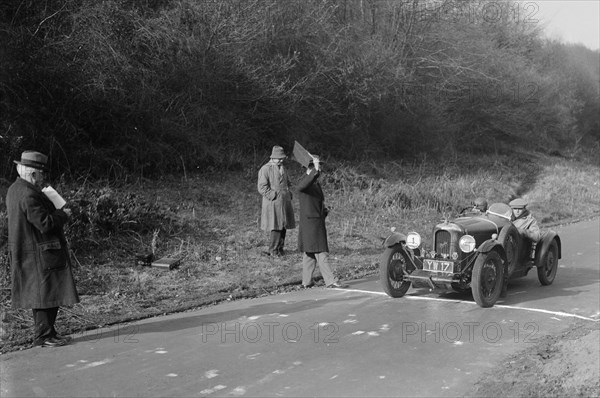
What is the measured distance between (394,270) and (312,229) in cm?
139

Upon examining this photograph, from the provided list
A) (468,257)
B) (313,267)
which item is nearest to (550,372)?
(468,257)

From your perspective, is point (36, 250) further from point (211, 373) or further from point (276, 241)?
point (276, 241)

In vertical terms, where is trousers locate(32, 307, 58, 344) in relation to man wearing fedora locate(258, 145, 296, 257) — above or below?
below

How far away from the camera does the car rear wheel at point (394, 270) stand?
29.5 ft

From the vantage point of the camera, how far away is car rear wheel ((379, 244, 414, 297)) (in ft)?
29.5

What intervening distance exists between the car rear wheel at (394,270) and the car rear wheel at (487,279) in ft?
3.37

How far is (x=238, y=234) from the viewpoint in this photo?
12.9 meters

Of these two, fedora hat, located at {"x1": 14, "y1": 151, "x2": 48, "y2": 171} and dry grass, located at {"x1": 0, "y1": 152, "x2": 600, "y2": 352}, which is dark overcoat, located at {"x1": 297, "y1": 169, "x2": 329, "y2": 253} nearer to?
dry grass, located at {"x1": 0, "y1": 152, "x2": 600, "y2": 352}

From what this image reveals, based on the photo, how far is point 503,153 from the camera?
33344mm

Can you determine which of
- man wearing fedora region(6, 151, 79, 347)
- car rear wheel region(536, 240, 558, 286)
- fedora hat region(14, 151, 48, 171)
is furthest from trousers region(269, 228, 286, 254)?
fedora hat region(14, 151, 48, 171)

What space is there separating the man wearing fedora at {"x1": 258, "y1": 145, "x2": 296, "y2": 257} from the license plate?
3343 mm

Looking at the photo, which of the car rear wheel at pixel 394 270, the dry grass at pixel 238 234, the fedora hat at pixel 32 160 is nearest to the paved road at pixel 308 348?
the car rear wheel at pixel 394 270

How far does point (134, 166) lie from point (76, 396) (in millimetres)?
10049

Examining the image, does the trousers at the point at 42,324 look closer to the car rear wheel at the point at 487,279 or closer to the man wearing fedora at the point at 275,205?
the car rear wheel at the point at 487,279
